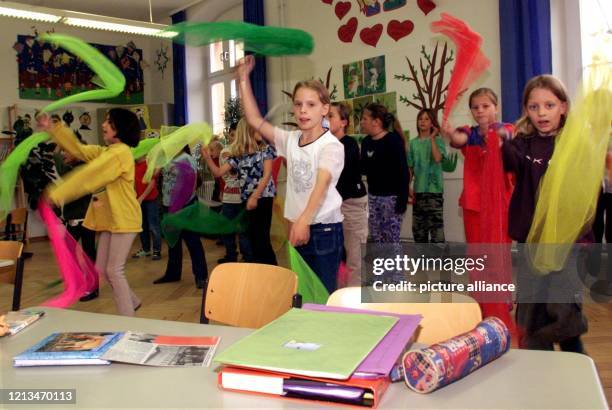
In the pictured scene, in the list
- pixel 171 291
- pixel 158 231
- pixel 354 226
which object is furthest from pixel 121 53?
pixel 354 226

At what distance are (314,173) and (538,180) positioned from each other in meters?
0.92

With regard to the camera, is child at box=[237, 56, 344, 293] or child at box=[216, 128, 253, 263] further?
child at box=[216, 128, 253, 263]

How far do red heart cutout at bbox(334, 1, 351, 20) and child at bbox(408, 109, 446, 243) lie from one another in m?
2.46

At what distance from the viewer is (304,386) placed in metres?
1.04

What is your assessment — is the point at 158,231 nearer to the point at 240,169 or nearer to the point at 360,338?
the point at 240,169

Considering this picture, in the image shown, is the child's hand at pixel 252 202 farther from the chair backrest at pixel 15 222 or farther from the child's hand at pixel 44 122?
the chair backrest at pixel 15 222

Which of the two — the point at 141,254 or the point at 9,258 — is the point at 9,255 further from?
the point at 141,254

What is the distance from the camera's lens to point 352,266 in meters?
3.98

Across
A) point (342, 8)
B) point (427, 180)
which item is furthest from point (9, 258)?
point (342, 8)

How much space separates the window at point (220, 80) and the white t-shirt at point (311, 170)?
286 inches

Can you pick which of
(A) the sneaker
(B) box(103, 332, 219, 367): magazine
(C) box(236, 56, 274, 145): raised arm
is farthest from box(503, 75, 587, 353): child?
(A) the sneaker

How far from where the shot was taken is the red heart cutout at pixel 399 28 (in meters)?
6.54

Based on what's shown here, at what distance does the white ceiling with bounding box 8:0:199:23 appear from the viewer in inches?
369

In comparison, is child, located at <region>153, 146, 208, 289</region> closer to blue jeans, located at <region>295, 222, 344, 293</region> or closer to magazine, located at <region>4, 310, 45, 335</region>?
A: blue jeans, located at <region>295, 222, 344, 293</region>
